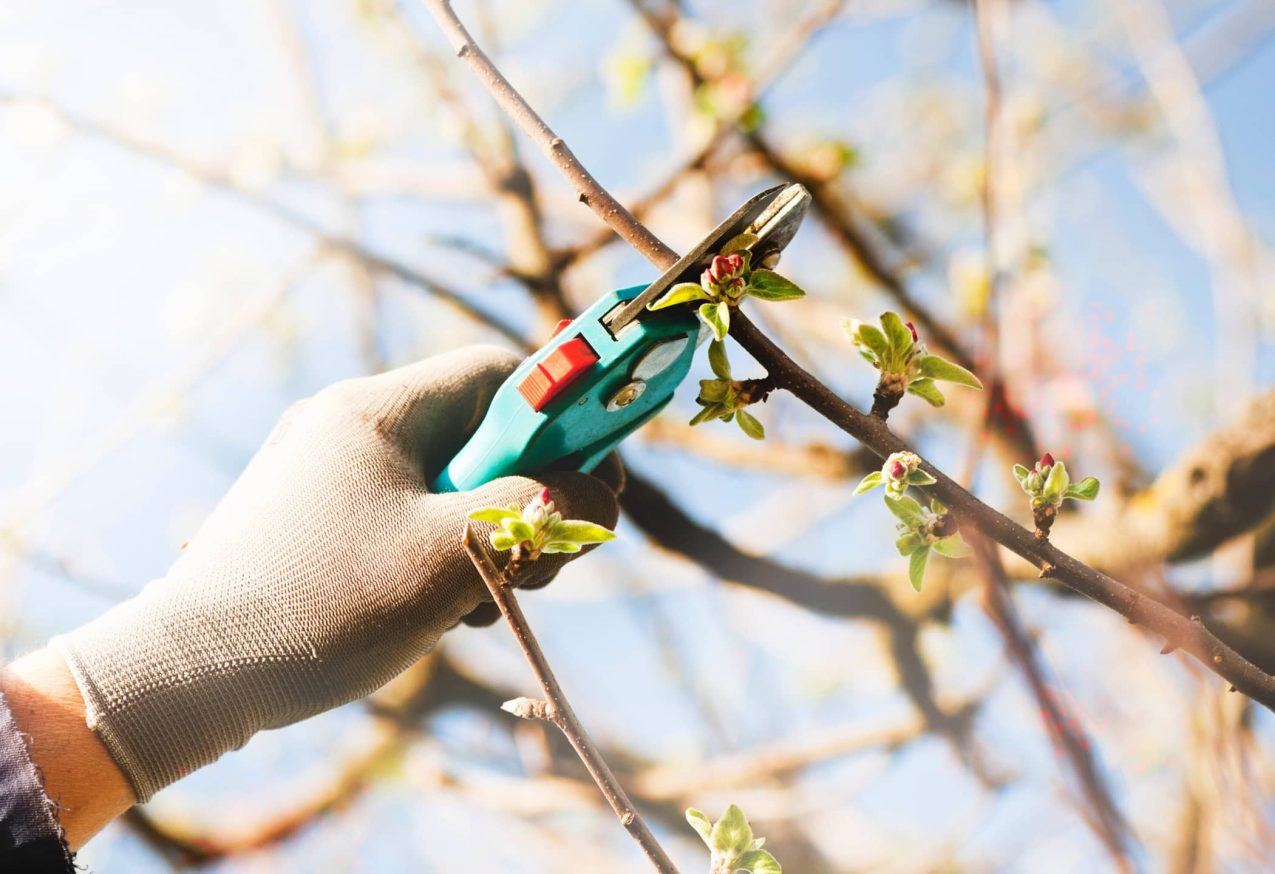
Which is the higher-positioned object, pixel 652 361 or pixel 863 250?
pixel 863 250

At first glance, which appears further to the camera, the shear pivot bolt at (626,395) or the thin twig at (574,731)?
the shear pivot bolt at (626,395)

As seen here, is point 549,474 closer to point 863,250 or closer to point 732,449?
point 732,449

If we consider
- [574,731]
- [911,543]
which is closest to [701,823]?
[574,731]

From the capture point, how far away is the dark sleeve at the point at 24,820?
1.61 feet

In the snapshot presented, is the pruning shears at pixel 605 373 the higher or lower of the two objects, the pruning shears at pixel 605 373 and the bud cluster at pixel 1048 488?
the higher

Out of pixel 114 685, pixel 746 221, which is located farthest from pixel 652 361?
pixel 114 685

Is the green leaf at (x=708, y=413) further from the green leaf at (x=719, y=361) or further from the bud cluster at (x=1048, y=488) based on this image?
the bud cluster at (x=1048, y=488)

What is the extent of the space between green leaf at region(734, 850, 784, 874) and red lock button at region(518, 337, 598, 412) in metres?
0.35

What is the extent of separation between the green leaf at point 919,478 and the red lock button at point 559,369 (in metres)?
0.23

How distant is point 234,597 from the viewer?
597 millimetres

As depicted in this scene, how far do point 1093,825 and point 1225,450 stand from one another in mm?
811

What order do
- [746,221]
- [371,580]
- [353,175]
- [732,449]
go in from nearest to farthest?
[746,221]
[371,580]
[732,449]
[353,175]

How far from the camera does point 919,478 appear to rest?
0.52m

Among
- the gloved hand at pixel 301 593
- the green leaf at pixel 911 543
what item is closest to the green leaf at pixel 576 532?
the gloved hand at pixel 301 593
